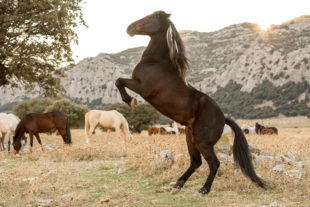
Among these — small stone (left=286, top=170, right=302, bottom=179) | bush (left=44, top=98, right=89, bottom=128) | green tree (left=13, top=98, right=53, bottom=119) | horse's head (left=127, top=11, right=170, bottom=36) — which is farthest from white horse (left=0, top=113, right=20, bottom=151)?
green tree (left=13, top=98, right=53, bottom=119)

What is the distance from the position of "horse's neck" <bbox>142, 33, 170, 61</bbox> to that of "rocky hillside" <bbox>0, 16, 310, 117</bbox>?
63.6m

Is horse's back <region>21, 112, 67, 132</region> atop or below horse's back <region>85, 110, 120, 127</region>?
atop

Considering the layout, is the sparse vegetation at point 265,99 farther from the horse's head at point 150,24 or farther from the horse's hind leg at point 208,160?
the horse's head at point 150,24

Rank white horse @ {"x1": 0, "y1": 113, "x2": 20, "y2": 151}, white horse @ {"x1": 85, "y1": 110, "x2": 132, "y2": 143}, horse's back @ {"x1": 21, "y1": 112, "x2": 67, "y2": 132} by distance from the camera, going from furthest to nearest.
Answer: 1. white horse @ {"x1": 85, "y1": 110, "x2": 132, "y2": 143}
2. white horse @ {"x1": 0, "y1": 113, "x2": 20, "y2": 151}
3. horse's back @ {"x1": 21, "y1": 112, "x2": 67, "y2": 132}

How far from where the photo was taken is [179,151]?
28.1 feet

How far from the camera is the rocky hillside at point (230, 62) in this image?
9741 cm

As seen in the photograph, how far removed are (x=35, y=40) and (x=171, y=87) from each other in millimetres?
14520

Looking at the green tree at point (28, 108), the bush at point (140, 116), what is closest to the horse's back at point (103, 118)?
the bush at point (140, 116)

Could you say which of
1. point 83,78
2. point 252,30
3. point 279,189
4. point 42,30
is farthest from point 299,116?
point 83,78

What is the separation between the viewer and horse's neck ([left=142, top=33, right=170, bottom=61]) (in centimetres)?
509

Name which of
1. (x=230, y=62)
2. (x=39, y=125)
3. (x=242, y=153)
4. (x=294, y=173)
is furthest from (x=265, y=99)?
(x=242, y=153)

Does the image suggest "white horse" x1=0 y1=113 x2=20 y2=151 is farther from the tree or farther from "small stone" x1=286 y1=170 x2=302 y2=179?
"small stone" x1=286 y1=170 x2=302 y2=179

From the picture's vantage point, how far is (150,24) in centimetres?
519

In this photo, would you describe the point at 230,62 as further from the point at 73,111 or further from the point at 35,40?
the point at 35,40
